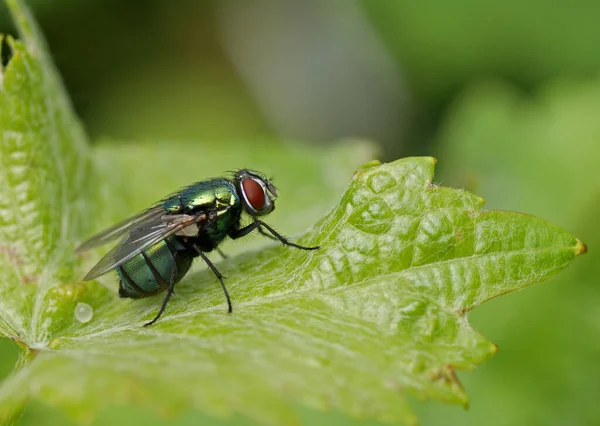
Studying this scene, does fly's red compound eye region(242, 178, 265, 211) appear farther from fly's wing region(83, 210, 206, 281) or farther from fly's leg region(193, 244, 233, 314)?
fly's leg region(193, 244, 233, 314)

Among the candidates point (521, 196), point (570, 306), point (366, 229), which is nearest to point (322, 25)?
point (521, 196)

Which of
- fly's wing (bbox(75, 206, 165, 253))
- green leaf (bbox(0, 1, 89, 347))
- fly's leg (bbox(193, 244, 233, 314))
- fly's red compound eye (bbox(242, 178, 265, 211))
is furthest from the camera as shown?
fly's red compound eye (bbox(242, 178, 265, 211))

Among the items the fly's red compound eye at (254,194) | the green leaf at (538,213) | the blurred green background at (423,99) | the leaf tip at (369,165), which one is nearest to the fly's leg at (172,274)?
the fly's red compound eye at (254,194)

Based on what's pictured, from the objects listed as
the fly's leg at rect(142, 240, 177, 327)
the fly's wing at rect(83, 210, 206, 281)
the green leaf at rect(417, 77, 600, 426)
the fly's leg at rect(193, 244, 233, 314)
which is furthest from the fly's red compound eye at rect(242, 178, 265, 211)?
the green leaf at rect(417, 77, 600, 426)

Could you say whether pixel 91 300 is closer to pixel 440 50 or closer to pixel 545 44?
pixel 440 50

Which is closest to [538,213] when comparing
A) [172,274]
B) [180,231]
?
[180,231]

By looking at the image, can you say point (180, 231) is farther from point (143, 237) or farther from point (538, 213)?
point (538, 213)
